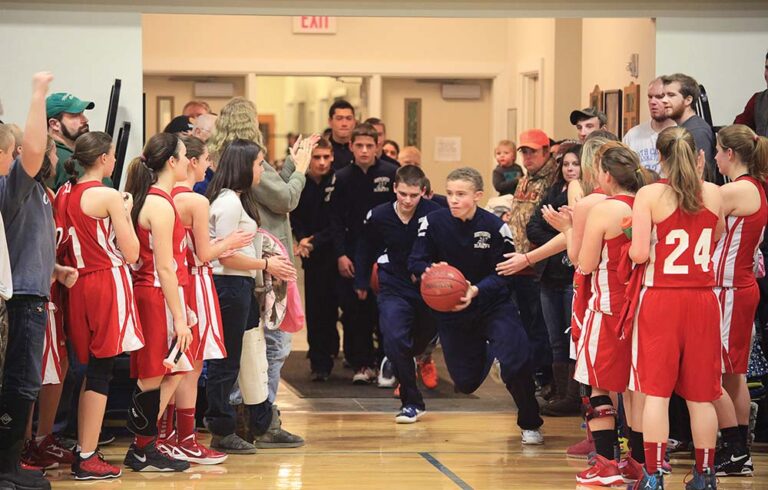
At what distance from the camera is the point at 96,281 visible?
5.22 meters

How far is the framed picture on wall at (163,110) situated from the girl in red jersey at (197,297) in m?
7.25

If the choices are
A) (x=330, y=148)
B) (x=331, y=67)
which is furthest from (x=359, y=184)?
(x=331, y=67)

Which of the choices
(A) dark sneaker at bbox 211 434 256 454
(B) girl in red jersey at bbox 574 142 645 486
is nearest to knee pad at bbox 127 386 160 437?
(A) dark sneaker at bbox 211 434 256 454

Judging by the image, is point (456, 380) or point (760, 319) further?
point (456, 380)

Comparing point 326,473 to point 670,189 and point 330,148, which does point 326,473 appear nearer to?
point 670,189

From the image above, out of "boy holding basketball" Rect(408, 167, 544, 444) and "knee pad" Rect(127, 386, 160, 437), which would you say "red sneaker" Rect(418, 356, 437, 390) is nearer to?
"boy holding basketball" Rect(408, 167, 544, 444)

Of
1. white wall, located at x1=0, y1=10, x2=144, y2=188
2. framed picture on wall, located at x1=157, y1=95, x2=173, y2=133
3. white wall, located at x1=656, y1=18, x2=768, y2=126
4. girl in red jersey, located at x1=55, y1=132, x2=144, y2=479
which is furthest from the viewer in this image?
framed picture on wall, located at x1=157, y1=95, x2=173, y2=133

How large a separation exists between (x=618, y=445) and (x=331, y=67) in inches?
303

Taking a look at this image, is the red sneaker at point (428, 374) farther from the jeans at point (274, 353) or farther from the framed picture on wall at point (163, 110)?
the framed picture on wall at point (163, 110)

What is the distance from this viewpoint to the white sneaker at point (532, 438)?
6.23 m

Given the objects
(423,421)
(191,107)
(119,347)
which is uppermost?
(191,107)

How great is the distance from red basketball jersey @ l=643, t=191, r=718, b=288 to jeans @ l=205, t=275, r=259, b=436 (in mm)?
1908

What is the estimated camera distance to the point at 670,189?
15.8ft

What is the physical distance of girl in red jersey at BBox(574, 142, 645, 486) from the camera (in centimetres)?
509
